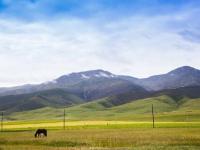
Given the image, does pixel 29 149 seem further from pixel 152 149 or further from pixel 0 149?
pixel 152 149

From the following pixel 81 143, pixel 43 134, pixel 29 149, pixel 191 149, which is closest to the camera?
Answer: pixel 191 149

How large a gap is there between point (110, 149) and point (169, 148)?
660 cm

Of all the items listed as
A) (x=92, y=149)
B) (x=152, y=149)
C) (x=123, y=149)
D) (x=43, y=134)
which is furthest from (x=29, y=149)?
(x=43, y=134)

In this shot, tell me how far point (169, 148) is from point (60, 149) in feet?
40.4

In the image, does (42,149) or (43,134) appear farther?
(43,134)

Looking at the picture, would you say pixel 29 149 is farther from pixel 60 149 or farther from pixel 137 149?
pixel 137 149

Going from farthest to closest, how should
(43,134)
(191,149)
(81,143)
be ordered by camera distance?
(43,134)
(81,143)
(191,149)

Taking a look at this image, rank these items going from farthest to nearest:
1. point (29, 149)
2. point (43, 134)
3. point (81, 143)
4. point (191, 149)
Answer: point (43, 134)
point (81, 143)
point (29, 149)
point (191, 149)

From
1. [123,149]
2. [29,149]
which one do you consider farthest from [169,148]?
[29,149]

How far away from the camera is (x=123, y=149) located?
41.9 m

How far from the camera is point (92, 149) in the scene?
1663 inches

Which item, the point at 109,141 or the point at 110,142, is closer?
the point at 110,142

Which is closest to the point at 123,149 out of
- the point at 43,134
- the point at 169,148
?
the point at 169,148

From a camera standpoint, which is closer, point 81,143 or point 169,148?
point 169,148
